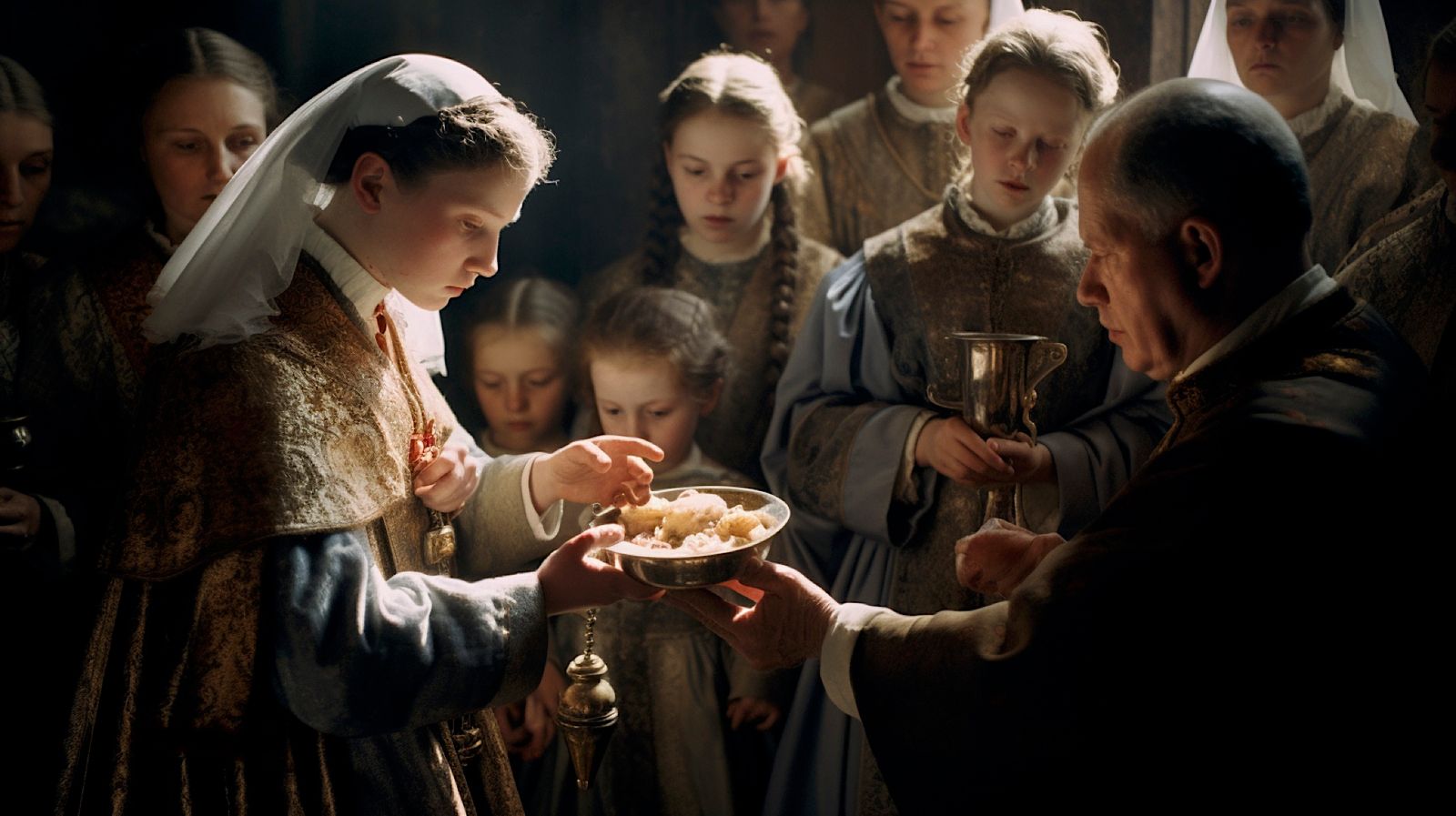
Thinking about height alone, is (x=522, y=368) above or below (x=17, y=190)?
below

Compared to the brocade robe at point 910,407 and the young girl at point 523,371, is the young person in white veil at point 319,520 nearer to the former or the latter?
the brocade robe at point 910,407

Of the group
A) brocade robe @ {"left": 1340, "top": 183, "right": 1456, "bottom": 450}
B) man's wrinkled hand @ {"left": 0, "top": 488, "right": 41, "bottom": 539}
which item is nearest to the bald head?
brocade robe @ {"left": 1340, "top": 183, "right": 1456, "bottom": 450}

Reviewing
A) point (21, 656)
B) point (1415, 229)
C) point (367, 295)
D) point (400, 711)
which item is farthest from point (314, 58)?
point (1415, 229)

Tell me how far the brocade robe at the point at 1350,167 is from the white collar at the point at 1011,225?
719mm

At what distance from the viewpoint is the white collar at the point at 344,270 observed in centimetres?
227

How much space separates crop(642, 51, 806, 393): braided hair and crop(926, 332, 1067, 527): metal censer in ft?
3.69

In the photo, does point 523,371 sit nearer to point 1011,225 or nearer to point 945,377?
point 945,377

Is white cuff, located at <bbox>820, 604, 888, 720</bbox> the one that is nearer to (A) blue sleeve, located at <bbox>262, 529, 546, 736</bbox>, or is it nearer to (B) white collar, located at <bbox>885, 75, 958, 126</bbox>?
(A) blue sleeve, located at <bbox>262, 529, 546, 736</bbox>

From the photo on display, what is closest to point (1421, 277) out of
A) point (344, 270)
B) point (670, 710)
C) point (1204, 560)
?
point (1204, 560)

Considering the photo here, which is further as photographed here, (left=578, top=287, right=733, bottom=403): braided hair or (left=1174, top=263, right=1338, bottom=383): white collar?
(left=578, top=287, right=733, bottom=403): braided hair

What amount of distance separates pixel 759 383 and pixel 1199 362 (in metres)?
1.97

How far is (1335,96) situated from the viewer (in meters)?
3.25

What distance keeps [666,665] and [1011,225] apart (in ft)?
5.67

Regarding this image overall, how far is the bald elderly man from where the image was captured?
184cm
